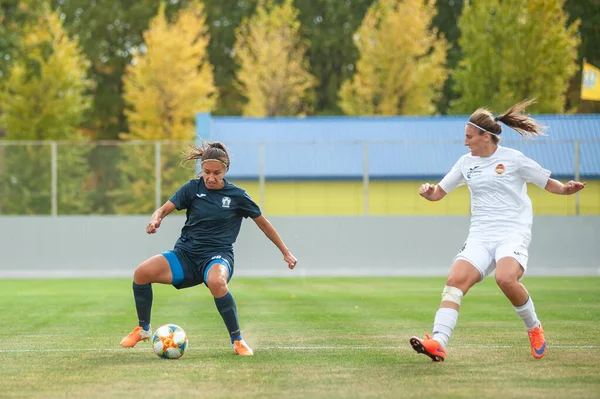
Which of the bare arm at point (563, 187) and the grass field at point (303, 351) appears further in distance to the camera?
the bare arm at point (563, 187)

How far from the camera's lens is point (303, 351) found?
924cm

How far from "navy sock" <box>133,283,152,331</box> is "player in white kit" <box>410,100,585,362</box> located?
93.9 inches

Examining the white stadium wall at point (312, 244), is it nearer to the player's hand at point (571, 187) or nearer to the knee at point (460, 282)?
the player's hand at point (571, 187)

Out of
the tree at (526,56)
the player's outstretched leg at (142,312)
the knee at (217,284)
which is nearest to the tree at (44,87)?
the tree at (526,56)

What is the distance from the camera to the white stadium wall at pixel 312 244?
80.8 feet

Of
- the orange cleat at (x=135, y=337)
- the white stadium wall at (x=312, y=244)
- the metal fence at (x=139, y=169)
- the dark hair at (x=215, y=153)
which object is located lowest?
the white stadium wall at (x=312, y=244)

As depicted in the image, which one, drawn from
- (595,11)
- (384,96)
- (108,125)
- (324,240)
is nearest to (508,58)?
(384,96)

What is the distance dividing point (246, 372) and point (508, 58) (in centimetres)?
3105

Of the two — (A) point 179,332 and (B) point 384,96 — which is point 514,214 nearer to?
(A) point 179,332

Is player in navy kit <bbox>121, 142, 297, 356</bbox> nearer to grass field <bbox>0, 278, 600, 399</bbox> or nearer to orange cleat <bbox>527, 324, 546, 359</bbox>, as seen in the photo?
grass field <bbox>0, 278, 600, 399</bbox>

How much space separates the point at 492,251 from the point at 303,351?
69.5 inches

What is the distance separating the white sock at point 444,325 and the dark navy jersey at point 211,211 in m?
1.90

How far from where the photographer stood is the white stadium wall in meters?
24.6

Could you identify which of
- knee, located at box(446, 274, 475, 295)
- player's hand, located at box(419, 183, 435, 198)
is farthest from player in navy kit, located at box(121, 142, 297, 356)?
knee, located at box(446, 274, 475, 295)
